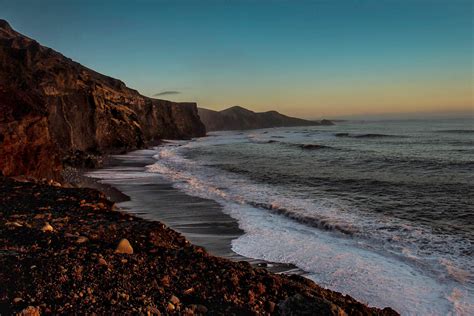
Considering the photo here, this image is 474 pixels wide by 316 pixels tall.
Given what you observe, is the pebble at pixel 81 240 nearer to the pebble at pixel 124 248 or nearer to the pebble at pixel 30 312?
the pebble at pixel 124 248

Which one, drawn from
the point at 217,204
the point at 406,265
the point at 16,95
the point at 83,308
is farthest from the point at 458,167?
the point at 83,308

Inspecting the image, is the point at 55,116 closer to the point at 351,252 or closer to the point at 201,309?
the point at 351,252

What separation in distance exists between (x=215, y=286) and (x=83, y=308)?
182cm

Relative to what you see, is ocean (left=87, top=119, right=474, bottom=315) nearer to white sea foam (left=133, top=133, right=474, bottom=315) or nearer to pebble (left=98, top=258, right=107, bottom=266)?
white sea foam (left=133, top=133, right=474, bottom=315)

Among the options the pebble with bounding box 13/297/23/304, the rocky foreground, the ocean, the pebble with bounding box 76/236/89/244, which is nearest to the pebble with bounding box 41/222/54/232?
the rocky foreground

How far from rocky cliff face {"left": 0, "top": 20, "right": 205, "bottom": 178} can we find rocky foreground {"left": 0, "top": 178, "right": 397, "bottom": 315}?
8.90 meters

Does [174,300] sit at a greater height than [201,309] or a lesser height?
greater

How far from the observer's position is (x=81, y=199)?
12.4 meters

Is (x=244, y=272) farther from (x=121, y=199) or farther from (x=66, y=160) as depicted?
(x=66, y=160)

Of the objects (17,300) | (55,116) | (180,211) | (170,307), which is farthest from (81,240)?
(55,116)

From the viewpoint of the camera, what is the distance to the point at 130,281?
18.5 feet

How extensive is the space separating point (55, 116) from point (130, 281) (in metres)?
30.3

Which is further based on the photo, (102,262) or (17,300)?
(102,262)

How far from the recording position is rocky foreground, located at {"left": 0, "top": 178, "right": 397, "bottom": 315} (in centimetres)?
499
